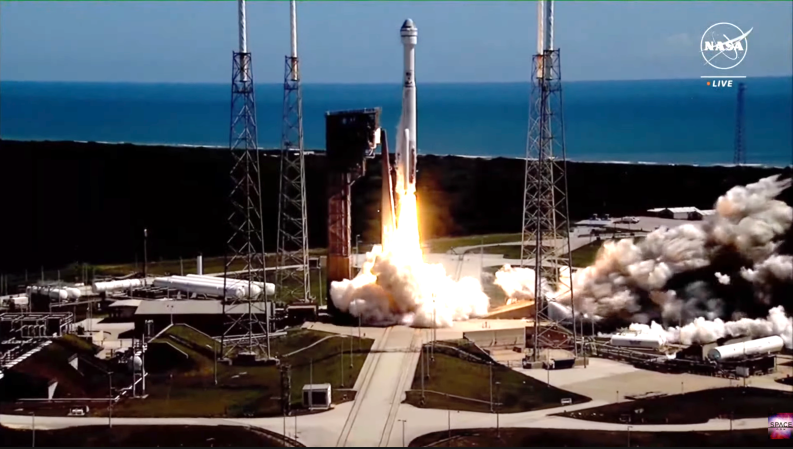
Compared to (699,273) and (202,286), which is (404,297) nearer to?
(202,286)

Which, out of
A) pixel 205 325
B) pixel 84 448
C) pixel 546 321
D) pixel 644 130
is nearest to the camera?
pixel 84 448

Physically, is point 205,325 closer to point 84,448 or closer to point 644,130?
point 84,448

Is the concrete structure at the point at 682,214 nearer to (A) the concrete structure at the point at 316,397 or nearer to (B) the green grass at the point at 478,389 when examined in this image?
(B) the green grass at the point at 478,389

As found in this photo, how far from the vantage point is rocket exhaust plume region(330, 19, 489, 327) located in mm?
37875

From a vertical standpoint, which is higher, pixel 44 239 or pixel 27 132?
pixel 27 132

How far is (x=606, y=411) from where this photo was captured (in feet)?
94.8

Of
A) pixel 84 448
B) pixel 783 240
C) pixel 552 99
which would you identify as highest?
pixel 552 99

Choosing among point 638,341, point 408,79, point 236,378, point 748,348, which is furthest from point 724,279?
point 236,378

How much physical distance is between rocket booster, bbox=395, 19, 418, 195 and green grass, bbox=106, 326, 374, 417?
5769 millimetres

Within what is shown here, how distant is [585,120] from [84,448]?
385 feet

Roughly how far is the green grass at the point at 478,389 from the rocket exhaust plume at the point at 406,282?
14.4 feet

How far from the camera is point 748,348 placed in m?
33.7

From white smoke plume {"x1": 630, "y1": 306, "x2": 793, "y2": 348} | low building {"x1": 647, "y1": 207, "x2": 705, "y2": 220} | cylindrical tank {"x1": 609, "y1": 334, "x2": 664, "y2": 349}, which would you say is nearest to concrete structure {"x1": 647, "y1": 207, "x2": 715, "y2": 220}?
low building {"x1": 647, "y1": 207, "x2": 705, "y2": 220}

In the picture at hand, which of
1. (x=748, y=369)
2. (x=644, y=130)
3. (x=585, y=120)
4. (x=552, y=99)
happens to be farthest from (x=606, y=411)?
(x=585, y=120)
